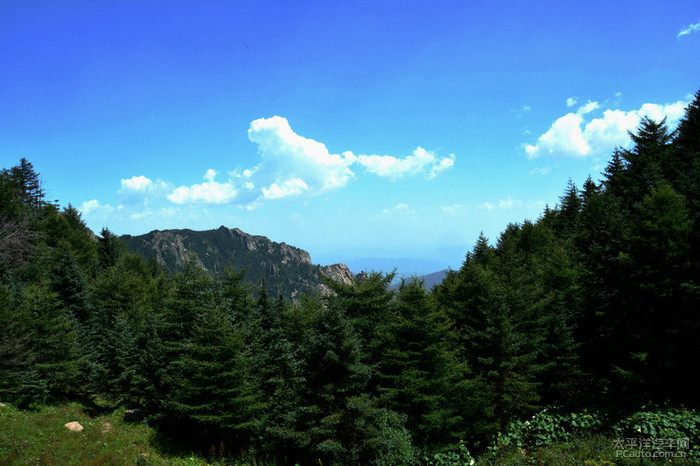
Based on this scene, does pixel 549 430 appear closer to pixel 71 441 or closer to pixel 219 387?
pixel 219 387

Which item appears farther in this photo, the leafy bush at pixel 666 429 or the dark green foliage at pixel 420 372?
the dark green foliage at pixel 420 372

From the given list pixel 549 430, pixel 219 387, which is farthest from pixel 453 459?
pixel 219 387

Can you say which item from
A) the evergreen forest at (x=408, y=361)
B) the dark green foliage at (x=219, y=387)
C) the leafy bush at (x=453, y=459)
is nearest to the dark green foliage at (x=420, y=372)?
the evergreen forest at (x=408, y=361)

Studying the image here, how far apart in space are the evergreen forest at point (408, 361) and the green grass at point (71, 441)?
4.13 feet

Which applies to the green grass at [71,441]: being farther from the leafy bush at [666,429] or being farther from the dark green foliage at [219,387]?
the leafy bush at [666,429]

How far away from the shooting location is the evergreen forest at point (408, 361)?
620 inches

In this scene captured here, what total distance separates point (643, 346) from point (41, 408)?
41965 millimetres

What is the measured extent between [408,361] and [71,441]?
2096 cm

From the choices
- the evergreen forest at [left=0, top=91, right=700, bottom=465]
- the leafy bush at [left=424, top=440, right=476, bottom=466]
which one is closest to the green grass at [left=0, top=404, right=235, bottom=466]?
the evergreen forest at [left=0, top=91, right=700, bottom=465]

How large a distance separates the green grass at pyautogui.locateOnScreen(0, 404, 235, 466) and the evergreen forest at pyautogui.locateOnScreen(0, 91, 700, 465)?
4.13ft

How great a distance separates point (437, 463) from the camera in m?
15.9

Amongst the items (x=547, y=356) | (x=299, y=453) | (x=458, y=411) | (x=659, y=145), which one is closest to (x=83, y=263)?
(x=299, y=453)

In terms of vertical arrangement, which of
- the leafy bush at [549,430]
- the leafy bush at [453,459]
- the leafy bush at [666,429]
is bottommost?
the leafy bush at [453,459]

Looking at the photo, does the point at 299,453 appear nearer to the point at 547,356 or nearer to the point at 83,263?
the point at 547,356
